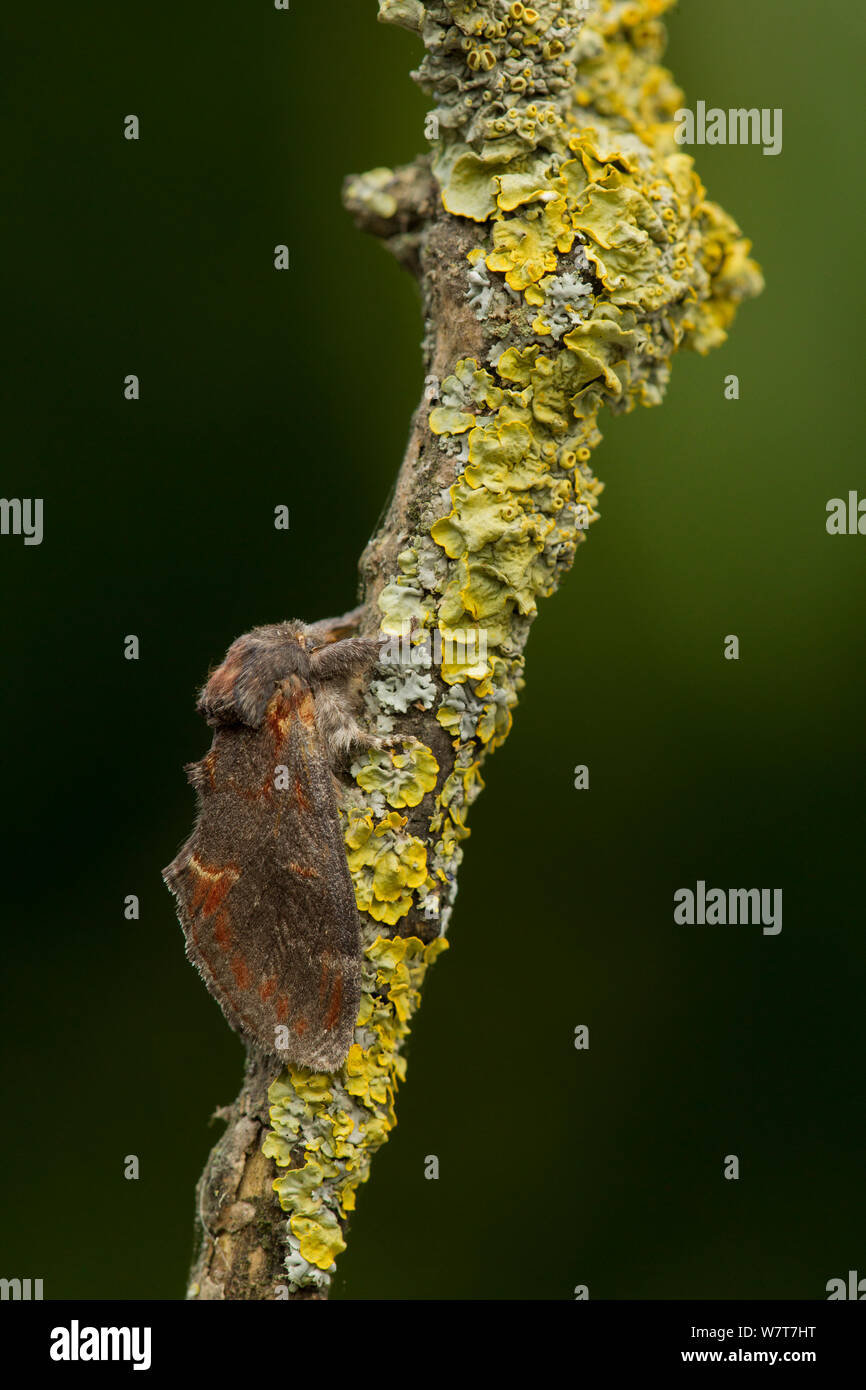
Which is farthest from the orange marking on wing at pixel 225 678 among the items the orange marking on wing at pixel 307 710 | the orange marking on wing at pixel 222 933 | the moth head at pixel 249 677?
the orange marking on wing at pixel 222 933

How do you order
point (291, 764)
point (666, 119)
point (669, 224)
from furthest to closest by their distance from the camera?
point (666, 119)
point (669, 224)
point (291, 764)

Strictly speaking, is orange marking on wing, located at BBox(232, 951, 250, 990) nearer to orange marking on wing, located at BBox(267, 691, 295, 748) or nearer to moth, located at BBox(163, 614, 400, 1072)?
moth, located at BBox(163, 614, 400, 1072)

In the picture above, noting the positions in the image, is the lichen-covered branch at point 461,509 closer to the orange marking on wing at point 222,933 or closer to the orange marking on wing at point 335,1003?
the orange marking on wing at point 335,1003

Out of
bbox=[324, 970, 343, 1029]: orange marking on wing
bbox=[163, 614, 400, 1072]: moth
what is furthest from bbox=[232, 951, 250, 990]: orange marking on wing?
bbox=[324, 970, 343, 1029]: orange marking on wing

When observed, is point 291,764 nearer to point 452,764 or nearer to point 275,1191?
point 452,764

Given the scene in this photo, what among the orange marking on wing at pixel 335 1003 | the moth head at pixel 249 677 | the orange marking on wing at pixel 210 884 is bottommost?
the orange marking on wing at pixel 335 1003

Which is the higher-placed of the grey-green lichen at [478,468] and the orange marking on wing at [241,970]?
the grey-green lichen at [478,468]
